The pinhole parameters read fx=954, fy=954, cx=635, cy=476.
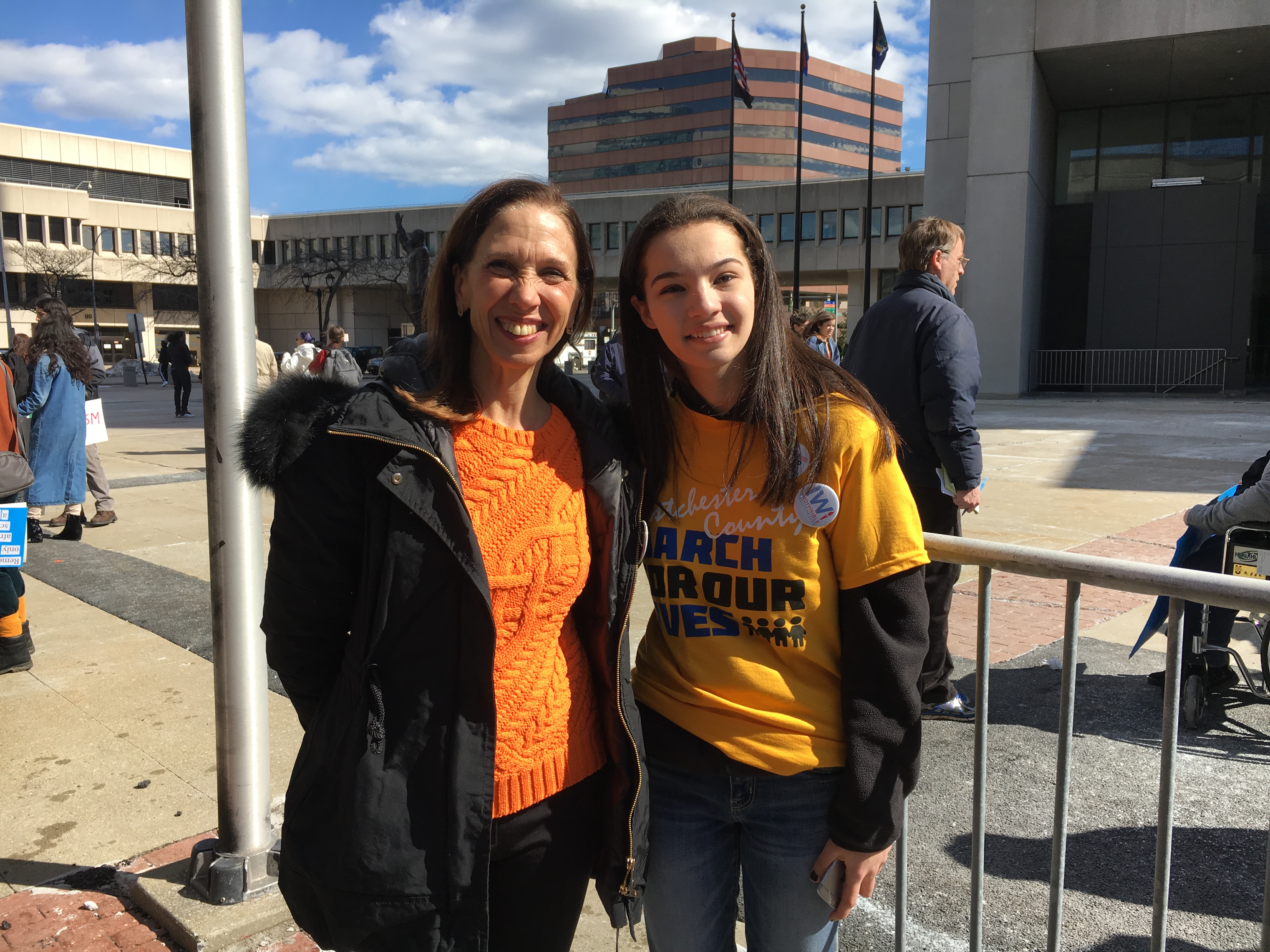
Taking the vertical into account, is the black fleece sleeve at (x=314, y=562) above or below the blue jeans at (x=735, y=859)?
above

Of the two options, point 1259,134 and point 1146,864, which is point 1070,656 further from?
point 1259,134

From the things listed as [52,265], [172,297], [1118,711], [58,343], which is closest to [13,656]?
[58,343]

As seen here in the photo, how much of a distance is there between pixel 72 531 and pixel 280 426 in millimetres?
8119

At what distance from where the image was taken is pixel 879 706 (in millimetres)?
1701

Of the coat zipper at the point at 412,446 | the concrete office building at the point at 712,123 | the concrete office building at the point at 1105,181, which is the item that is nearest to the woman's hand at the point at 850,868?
the coat zipper at the point at 412,446

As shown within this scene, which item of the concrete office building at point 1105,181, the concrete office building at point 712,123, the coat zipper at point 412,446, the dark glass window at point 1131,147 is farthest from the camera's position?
the concrete office building at point 712,123

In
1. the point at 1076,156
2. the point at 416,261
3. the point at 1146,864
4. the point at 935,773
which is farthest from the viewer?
the point at 1076,156

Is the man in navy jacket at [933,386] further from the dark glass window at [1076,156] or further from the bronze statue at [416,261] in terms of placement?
the dark glass window at [1076,156]

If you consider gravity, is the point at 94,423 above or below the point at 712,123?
below

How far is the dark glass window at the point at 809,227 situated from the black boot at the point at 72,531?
1950 inches

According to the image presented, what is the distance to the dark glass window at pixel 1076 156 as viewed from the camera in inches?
1201

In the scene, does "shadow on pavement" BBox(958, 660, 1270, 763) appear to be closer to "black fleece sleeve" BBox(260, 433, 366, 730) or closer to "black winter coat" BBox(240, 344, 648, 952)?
"black winter coat" BBox(240, 344, 648, 952)

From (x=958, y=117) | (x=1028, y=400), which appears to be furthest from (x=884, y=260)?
(x=1028, y=400)

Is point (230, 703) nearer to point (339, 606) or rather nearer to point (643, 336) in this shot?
point (339, 606)
